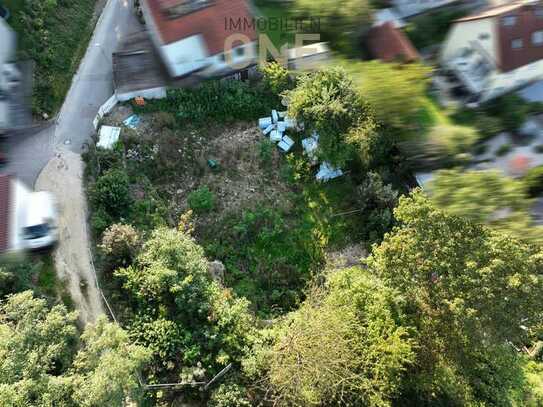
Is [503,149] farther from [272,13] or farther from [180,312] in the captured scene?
[180,312]

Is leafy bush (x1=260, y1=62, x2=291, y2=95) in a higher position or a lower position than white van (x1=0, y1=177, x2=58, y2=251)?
higher

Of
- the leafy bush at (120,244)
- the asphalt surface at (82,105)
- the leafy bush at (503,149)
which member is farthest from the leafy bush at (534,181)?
the asphalt surface at (82,105)

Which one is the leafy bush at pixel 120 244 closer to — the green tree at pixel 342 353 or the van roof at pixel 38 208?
the van roof at pixel 38 208

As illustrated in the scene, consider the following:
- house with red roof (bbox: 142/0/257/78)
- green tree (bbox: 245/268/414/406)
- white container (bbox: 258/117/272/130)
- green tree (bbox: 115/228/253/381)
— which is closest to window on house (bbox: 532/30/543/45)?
house with red roof (bbox: 142/0/257/78)

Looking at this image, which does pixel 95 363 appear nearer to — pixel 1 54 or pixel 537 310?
pixel 1 54

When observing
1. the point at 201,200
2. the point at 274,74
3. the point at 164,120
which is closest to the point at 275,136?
the point at 274,74

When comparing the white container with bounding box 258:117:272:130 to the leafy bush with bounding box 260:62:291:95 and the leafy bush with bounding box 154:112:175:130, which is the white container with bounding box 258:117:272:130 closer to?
the leafy bush with bounding box 260:62:291:95
